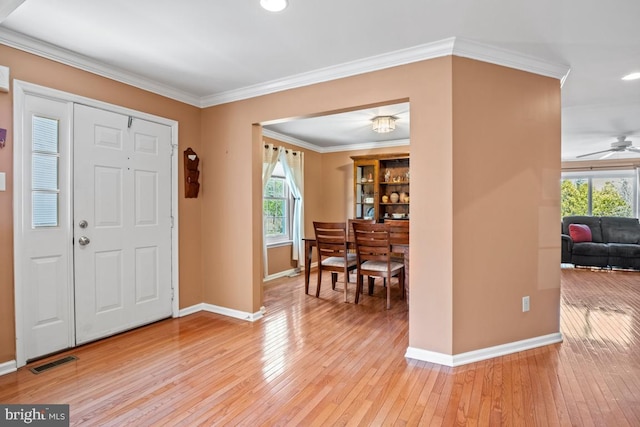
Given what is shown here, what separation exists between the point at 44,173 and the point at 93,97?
761 mm

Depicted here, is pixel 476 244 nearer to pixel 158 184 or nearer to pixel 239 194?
pixel 239 194

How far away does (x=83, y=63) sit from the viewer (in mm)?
2773

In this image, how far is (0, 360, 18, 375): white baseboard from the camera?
2.34 meters

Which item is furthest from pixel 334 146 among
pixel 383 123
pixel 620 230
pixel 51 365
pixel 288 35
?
pixel 620 230

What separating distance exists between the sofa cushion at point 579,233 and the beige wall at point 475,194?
175 inches

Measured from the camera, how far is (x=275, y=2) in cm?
199

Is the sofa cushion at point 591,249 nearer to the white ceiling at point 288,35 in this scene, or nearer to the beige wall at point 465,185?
the white ceiling at point 288,35

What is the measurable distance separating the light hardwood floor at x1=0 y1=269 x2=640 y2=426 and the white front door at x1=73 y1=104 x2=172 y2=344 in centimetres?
26

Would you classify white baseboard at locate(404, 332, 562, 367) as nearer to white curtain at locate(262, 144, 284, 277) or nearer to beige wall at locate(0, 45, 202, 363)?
beige wall at locate(0, 45, 202, 363)

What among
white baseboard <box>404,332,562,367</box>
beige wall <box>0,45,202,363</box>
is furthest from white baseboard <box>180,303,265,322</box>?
white baseboard <box>404,332,562,367</box>

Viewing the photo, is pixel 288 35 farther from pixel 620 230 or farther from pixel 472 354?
pixel 620 230

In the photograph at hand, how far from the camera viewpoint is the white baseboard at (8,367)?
92.1 inches

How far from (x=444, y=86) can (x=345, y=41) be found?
0.80m

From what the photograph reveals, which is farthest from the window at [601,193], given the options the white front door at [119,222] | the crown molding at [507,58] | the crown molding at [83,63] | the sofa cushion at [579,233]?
the white front door at [119,222]
